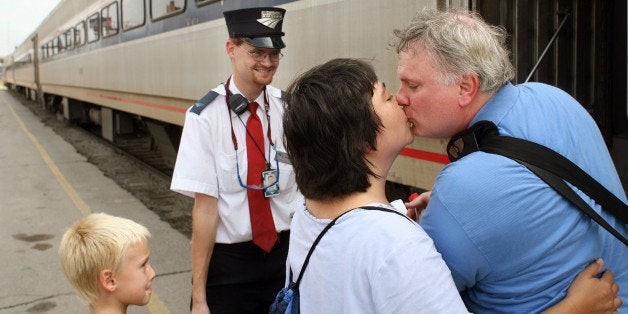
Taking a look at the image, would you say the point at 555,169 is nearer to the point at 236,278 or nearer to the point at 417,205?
the point at 417,205

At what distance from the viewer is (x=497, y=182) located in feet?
4.07

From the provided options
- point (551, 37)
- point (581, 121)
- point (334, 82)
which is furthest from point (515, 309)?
point (551, 37)

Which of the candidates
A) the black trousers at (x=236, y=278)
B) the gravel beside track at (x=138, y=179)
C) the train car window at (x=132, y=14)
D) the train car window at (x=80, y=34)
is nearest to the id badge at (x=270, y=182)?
the black trousers at (x=236, y=278)

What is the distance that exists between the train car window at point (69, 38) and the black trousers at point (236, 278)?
43.0ft

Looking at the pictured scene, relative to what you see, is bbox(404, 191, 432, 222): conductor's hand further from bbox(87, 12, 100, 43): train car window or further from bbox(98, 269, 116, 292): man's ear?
bbox(87, 12, 100, 43): train car window

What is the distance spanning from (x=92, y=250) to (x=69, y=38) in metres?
14.0

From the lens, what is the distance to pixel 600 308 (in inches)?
49.8

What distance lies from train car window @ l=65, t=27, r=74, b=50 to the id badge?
13.1 metres

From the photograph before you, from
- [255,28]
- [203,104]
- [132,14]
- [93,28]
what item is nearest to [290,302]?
[203,104]

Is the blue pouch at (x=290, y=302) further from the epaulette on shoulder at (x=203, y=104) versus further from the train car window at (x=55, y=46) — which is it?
the train car window at (x=55, y=46)

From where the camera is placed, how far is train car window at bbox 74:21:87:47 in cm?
1248

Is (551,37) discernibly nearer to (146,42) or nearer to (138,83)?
(146,42)

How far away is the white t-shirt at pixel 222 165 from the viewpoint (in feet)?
7.48

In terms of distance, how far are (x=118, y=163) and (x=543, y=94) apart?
10013 millimetres
